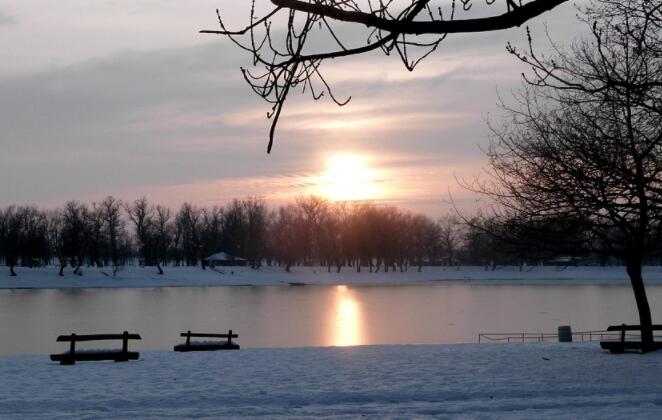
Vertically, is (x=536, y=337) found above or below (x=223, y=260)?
below

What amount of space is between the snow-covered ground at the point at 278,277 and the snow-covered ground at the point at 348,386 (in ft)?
260

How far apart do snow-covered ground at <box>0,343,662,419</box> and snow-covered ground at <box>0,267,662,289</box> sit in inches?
3116

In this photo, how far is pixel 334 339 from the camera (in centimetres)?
3797

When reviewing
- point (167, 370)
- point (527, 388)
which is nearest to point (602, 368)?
point (527, 388)

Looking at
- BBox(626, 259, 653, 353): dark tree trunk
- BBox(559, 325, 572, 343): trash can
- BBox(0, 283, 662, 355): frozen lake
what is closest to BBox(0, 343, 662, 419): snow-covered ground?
BBox(626, 259, 653, 353): dark tree trunk

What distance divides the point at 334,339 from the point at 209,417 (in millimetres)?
25152

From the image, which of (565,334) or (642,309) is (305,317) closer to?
(565,334)

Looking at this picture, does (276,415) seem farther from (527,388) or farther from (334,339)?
(334,339)

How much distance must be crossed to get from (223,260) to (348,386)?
126 m

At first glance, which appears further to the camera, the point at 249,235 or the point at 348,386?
the point at 249,235

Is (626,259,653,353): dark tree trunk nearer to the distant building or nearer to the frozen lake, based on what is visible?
the frozen lake

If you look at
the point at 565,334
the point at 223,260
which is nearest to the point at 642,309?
the point at 565,334

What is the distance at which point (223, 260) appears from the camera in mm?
140125

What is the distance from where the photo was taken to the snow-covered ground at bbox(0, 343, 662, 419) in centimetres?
1351
